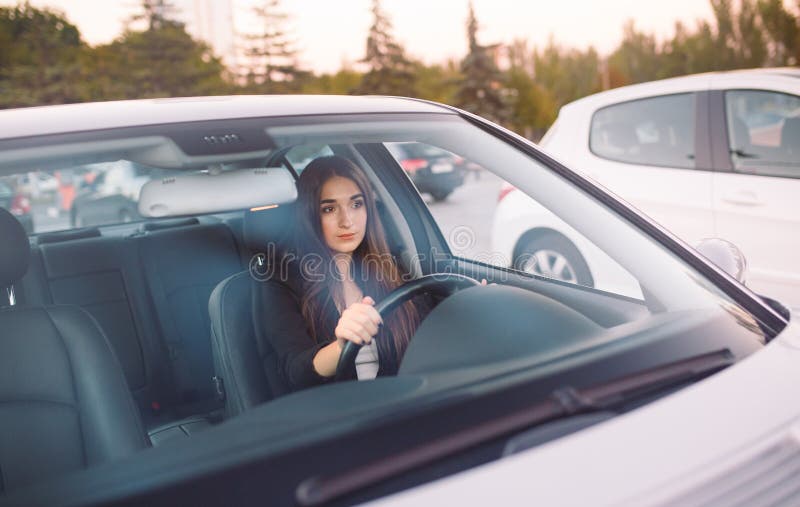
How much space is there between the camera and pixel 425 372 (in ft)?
4.23

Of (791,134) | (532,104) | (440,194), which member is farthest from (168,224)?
(532,104)

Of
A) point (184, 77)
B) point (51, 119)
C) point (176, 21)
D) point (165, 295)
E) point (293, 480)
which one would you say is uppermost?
point (176, 21)

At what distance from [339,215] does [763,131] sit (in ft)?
9.93

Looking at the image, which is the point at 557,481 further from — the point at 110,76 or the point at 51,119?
the point at 110,76

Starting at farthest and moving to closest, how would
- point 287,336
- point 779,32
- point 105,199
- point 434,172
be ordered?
point 779,32 < point 434,172 < point 105,199 < point 287,336

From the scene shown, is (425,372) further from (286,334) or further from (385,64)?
(385,64)

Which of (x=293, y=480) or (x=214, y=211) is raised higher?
(x=214, y=211)

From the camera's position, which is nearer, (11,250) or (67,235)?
(11,250)

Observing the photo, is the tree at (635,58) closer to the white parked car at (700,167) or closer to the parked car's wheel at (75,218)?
the parked car's wheel at (75,218)

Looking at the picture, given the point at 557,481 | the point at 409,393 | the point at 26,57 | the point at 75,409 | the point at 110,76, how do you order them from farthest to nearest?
the point at 110,76 → the point at 26,57 → the point at 75,409 → the point at 409,393 → the point at 557,481

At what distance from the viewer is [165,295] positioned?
3447mm

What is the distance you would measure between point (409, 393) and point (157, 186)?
0.77m

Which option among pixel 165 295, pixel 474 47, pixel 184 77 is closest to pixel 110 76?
pixel 184 77

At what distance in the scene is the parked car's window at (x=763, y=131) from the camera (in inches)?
154
